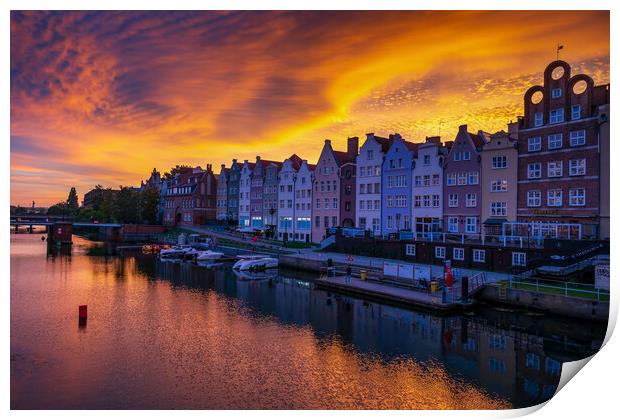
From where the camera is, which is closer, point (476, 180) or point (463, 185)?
point (476, 180)

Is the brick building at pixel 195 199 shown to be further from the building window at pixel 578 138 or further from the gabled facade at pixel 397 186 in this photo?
the building window at pixel 578 138

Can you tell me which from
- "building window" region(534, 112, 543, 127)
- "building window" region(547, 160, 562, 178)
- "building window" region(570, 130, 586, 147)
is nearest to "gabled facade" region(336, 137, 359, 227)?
"building window" region(534, 112, 543, 127)

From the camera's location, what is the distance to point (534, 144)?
42219mm

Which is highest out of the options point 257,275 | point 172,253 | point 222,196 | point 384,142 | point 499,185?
point 384,142

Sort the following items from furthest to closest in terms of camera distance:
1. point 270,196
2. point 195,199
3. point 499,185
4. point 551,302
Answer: point 195,199
point 270,196
point 499,185
point 551,302

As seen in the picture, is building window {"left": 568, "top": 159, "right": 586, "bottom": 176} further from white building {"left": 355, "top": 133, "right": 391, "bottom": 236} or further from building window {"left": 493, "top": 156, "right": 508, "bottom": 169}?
white building {"left": 355, "top": 133, "right": 391, "bottom": 236}

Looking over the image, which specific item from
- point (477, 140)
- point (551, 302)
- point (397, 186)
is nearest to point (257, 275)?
point (397, 186)

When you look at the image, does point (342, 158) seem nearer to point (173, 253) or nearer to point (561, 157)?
point (173, 253)

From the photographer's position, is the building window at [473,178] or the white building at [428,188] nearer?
the building window at [473,178]

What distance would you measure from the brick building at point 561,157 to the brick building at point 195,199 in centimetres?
6891

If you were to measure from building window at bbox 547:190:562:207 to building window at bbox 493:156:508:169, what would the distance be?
545 cm

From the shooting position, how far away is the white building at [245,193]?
84.4m

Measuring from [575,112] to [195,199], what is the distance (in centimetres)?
7640

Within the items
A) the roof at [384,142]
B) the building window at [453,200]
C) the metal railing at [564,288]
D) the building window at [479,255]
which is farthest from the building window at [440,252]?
the roof at [384,142]
